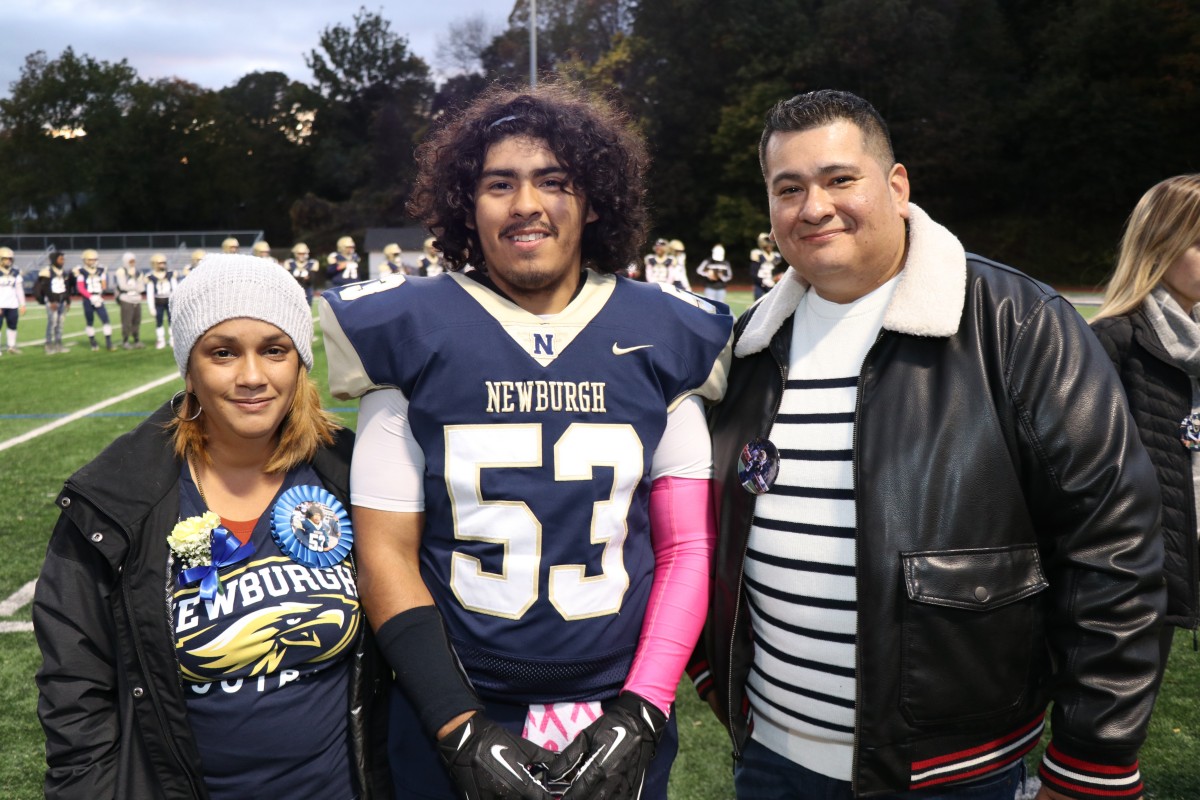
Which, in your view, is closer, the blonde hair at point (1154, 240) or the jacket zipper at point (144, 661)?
the jacket zipper at point (144, 661)

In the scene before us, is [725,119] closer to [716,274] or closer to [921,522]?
[716,274]

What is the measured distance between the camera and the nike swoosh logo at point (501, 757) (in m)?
1.70

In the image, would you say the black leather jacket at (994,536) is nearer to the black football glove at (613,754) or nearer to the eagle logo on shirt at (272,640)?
the black football glove at (613,754)

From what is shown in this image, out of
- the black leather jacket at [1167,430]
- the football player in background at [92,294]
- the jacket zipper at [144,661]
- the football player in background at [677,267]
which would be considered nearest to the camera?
the jacket zipper at [144,661]

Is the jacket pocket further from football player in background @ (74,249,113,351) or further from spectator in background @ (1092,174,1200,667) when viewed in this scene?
football player in background @ (74,249,113,351)

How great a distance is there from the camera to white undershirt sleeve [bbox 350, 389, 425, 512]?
190 cm

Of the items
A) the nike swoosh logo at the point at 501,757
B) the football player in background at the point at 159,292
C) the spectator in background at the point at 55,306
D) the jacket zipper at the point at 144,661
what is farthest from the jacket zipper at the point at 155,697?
the spectator in background at the point at 55,306

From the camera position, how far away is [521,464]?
1.83 m

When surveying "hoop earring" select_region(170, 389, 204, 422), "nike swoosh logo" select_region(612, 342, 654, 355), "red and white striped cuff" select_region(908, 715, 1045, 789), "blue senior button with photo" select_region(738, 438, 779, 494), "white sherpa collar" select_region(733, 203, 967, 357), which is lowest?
"red and white striped cuff" select_region(908, 715, 1045, 789)

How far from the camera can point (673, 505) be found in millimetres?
2014

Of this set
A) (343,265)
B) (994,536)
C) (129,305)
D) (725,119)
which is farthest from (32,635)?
(725,119)

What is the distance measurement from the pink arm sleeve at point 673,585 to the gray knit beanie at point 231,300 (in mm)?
834

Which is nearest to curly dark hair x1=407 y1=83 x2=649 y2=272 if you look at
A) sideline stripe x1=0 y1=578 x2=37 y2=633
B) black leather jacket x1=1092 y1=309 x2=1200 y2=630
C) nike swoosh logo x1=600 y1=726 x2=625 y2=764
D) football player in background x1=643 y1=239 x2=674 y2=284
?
nike swoosh logo x1=600 y1=726 x2=625 y2=764

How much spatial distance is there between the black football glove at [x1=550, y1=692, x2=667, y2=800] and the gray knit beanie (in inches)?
38.6
